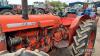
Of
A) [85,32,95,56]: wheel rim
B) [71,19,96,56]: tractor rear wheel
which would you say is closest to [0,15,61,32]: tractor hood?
[71,19,96,56]: tractor rear wheel

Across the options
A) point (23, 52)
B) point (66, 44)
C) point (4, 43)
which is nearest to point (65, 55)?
point (66, 44)

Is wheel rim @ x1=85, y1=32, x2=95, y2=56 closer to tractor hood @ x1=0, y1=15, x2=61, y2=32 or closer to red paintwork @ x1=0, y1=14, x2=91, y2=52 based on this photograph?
red paintwork @ x1=0, y1=14, x2=91, y2=52

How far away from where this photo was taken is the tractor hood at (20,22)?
3.93 m

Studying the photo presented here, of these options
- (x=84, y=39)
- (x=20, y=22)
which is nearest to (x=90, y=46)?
(x=84, y=39)

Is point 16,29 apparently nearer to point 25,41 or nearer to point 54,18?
point 25,41

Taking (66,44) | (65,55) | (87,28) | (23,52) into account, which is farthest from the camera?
(65,55)

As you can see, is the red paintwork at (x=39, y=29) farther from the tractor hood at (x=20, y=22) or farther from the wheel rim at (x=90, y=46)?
the wheel rim at (x=90, y=46)

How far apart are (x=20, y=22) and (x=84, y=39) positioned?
1537mm

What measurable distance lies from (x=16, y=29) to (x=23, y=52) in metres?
1.54

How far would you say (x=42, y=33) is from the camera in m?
4.95

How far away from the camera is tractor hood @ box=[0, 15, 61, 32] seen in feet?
12.9

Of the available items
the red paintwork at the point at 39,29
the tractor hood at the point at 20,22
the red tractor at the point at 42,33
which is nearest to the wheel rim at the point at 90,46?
the red tractor at the point at 42,33

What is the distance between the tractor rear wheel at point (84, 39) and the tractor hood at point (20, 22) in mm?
718

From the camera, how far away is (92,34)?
5.29 metres
